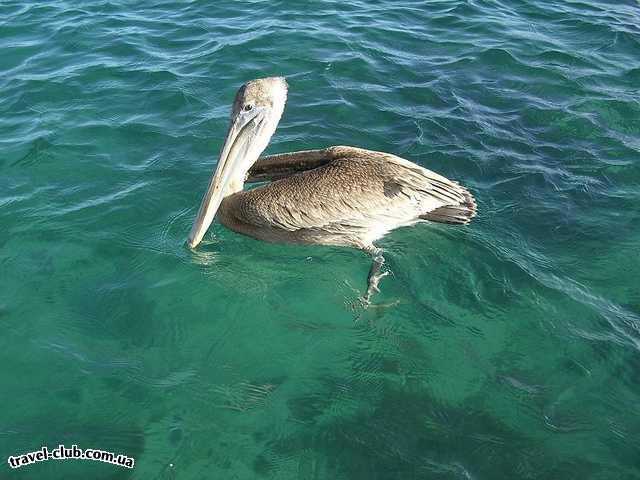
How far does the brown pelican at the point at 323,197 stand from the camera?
505 cm

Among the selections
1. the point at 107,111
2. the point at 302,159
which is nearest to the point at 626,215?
the point at 302,159

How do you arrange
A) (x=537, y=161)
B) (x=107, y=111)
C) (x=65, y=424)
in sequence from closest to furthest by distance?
(x=65, y=424), (x=537, y=161), (x=107, y=111)

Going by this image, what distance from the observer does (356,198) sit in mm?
5078

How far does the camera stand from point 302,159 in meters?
5.52

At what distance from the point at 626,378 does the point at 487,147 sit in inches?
129

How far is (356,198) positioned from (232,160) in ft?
3.93

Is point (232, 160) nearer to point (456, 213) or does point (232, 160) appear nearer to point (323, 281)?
point (323, 281)

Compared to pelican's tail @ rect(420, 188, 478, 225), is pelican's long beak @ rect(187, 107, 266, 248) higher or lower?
higher

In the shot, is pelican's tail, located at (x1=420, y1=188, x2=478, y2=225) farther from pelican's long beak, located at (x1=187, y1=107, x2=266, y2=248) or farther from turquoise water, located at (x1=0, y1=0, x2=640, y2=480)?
pelican's long beak, located at (x1=187, y1=107, x2=266, y2=248)

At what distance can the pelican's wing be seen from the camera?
5.06 meters

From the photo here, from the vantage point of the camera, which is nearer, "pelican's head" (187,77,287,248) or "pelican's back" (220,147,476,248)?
"pelican's head" (187,77,287,248)

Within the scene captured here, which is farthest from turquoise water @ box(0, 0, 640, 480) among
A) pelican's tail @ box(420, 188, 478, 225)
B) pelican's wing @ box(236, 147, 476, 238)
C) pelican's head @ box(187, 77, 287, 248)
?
pelican's head @ box(187, 77, 287, 248)

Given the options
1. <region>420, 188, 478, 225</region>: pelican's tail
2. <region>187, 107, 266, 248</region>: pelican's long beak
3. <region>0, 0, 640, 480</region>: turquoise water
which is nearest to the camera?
<region>0, 0, 640, 480</region>: turquoise water

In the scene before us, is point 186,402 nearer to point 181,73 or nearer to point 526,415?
point 526,415
